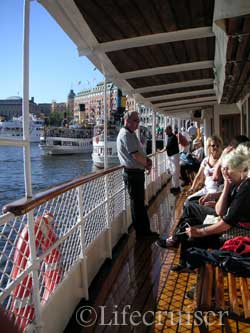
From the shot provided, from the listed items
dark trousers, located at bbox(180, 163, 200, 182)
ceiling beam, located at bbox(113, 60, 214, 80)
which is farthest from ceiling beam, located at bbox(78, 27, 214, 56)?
dark trousers, located at bbox(180, 163, 200, 182)

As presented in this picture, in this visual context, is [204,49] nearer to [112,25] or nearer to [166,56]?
[166,56]

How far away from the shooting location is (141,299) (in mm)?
2771

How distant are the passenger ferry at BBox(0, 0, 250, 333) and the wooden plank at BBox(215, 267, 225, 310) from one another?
0.01m

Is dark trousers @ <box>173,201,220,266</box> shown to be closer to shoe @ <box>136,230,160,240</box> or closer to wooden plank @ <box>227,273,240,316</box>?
wooden plank @ <box>227,273,240,316</box>

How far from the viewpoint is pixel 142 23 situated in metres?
2.83

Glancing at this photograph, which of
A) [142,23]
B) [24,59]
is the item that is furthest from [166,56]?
[24,59]

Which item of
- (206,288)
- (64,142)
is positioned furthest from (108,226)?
(64,142)

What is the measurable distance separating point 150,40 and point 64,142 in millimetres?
47581

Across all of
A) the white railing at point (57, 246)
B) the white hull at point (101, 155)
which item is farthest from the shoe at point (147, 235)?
the white hull at point (101, 155)

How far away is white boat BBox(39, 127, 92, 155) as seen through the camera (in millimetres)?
49031

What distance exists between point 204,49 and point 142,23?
3.70 feet

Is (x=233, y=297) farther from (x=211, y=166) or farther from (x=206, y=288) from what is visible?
Result: (x=211, y=166)

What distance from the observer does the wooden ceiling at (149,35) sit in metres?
2.46

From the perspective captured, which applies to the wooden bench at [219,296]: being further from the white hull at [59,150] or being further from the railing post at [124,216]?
the white hull at [59,150]
